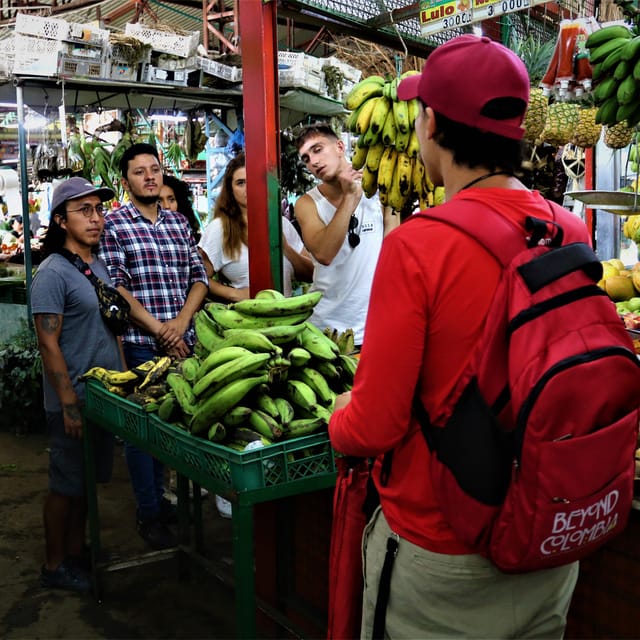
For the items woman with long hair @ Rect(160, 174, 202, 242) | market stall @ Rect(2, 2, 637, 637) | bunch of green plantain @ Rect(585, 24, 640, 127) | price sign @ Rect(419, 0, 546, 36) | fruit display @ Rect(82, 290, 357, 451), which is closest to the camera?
market stall @ Rect(2, 2, 637, 637)

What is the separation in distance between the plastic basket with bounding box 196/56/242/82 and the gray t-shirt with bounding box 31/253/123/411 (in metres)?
3.16

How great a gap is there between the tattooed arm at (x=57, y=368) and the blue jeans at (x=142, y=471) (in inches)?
22.2

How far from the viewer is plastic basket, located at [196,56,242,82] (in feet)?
20.4


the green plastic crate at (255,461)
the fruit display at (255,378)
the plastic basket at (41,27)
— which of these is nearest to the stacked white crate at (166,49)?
the plastic basket at (41,27)

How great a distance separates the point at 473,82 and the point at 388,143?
50.8 inches

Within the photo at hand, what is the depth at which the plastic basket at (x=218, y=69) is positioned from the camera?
245 inches

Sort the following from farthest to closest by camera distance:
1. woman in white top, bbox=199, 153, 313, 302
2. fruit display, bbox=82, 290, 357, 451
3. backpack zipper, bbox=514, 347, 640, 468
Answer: woman in white top, bbox=199, 153, 313, 302 → fruit display, bbox=82, 290, 357, 451 → backpack zipper, bbox=514, 347, 640, 468

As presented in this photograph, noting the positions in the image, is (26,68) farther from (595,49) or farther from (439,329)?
(439,329)

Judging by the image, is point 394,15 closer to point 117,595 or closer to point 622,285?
point 622,285

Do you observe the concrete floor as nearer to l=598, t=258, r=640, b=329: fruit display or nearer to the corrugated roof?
l=598, t=258, r=640, b=329: fruit display

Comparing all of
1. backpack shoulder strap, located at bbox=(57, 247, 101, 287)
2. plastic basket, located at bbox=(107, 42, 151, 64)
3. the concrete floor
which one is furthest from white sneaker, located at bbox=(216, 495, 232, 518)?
plastic basket, located at bbox=(107, 42, 151, 64)

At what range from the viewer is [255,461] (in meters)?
2.17

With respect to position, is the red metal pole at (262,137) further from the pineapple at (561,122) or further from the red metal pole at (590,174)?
the red metal pole at (590,174)

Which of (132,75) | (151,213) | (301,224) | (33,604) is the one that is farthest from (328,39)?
(33,604)
